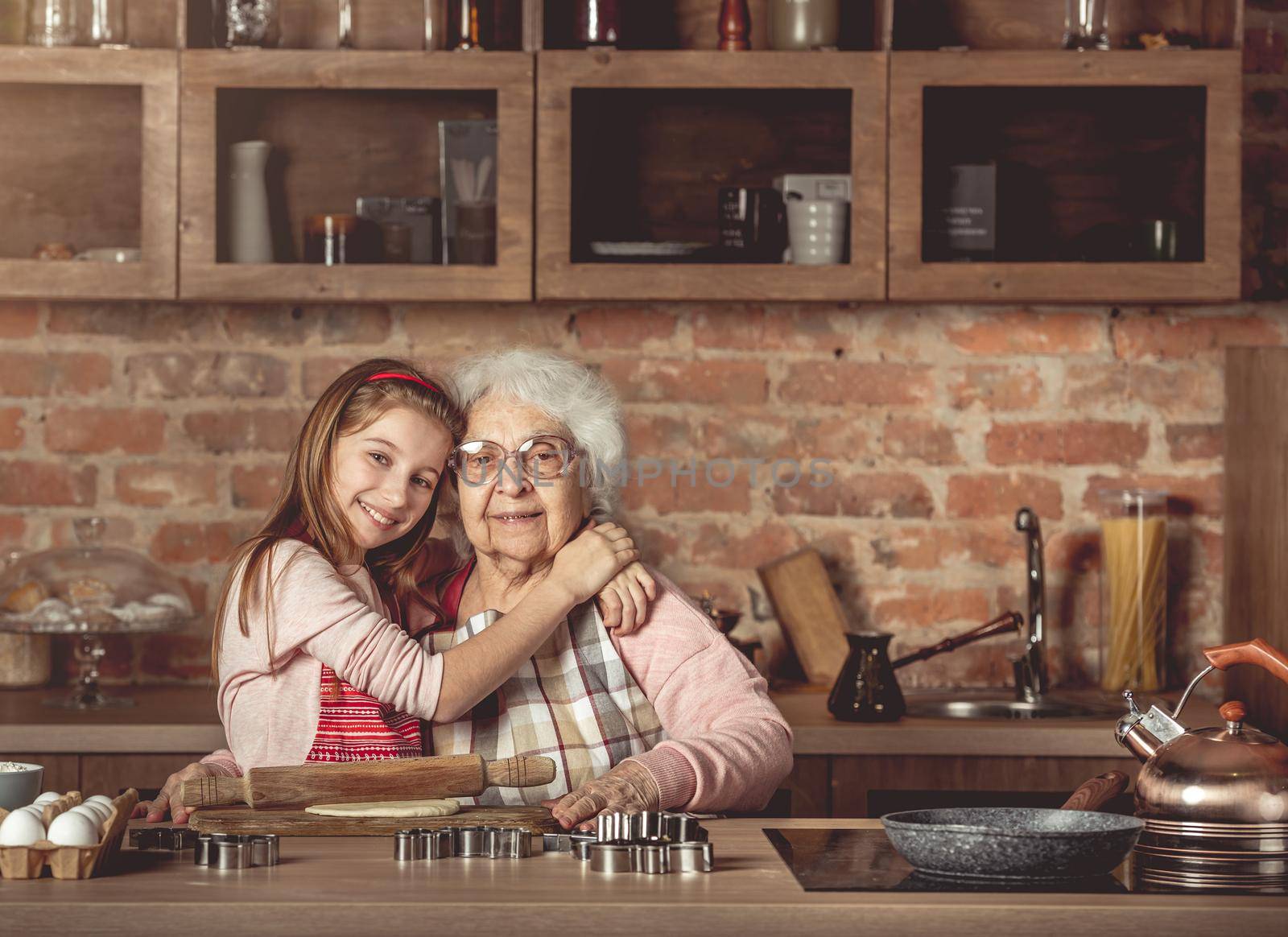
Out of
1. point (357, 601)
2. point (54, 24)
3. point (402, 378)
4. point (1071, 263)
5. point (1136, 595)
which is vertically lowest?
point (1136, 595)

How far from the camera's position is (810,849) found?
5.49ft

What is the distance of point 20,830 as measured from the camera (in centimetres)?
149

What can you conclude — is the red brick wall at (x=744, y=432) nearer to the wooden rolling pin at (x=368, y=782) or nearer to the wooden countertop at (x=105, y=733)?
the wooden countertop at (x=105, y=733)

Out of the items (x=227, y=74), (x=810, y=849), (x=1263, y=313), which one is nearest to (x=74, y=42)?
(x=227, y=74)

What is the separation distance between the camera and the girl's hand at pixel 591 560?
2123 mm

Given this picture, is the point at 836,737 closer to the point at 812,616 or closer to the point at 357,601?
the point at 812,616

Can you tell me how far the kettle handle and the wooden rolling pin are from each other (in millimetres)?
771

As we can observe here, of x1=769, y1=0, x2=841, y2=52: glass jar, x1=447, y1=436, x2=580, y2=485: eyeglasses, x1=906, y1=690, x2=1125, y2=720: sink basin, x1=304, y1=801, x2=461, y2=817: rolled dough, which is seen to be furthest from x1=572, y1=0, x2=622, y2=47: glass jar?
x1=304, y1=801, x2=461, y2=817: rolled dough

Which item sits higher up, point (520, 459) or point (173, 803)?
point (520, 459)

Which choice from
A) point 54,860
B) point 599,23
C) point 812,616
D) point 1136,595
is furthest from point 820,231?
point 54,860

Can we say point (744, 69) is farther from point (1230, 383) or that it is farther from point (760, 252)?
point (1230, 383)

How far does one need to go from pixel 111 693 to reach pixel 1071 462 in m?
2.08

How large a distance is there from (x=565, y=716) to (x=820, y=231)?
1268 millimetres

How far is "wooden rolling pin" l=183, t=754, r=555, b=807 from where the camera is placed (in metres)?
1.74
